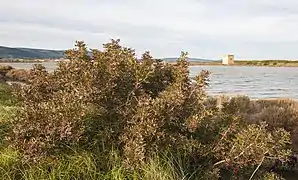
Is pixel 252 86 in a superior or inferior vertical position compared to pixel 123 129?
inferior

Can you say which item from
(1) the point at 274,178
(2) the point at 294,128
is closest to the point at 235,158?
(1) the point at 274,178

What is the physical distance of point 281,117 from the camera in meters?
13.9

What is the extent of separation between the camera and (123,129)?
588 centimetres

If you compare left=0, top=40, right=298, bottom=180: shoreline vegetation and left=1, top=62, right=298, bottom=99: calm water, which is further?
left=1, top=62, right=298, bottom=99: calm water

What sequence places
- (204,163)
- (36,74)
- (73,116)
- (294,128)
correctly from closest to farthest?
(73,116)
(204,163)
(36,74)
(294,128)

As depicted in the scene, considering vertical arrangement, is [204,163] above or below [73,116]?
below

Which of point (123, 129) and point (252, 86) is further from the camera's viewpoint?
point (252, 86)

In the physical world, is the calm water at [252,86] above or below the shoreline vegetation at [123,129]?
below

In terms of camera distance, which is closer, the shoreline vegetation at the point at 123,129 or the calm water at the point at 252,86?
the shoreline vegetation at the point at 123,129

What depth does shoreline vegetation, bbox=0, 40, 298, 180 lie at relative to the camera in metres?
5.54

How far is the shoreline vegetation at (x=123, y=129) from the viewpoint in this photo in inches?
218

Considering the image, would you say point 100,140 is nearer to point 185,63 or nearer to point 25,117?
point 25,117

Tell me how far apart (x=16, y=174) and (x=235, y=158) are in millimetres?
2647

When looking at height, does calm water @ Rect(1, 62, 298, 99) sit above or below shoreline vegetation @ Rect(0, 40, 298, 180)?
below
